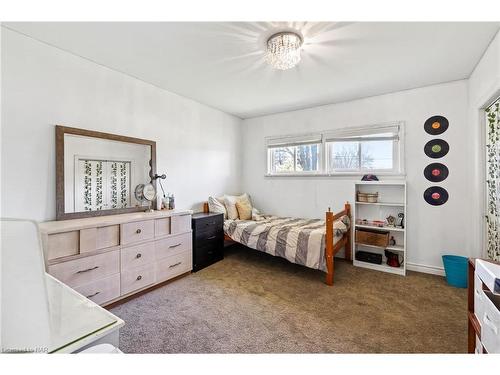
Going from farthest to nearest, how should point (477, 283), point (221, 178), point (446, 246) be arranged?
point (221, 178) → point (446, 246) → point (477, 283)

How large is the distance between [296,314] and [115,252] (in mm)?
1798

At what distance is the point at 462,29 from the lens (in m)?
1.84

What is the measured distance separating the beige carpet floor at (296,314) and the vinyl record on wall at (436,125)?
185 centimetres

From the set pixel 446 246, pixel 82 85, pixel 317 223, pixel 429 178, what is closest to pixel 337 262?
pixel 317 223

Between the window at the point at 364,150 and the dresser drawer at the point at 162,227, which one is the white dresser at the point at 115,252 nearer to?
the dresser drawer at the point at 162,227

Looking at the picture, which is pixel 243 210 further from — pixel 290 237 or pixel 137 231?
pixel 137 231

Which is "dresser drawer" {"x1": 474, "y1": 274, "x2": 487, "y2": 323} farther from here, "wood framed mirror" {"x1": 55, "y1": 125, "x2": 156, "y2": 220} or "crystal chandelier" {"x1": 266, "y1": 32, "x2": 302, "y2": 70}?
"wood framed mirror" {"x1": 55, "y1": 125, "x2": 156, "y2": 220}

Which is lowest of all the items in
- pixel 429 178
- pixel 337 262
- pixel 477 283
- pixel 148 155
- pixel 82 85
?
pixel 337 262

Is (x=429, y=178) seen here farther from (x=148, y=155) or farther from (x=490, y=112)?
(x=148, y=155)

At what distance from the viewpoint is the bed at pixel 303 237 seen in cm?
269

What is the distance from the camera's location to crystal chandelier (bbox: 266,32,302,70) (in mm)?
1900

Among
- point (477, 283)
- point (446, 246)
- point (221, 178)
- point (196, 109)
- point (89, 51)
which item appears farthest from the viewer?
point (221, 178)

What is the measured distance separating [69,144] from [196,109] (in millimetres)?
1874

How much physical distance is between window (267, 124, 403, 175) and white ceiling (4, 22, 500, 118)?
0.60m
